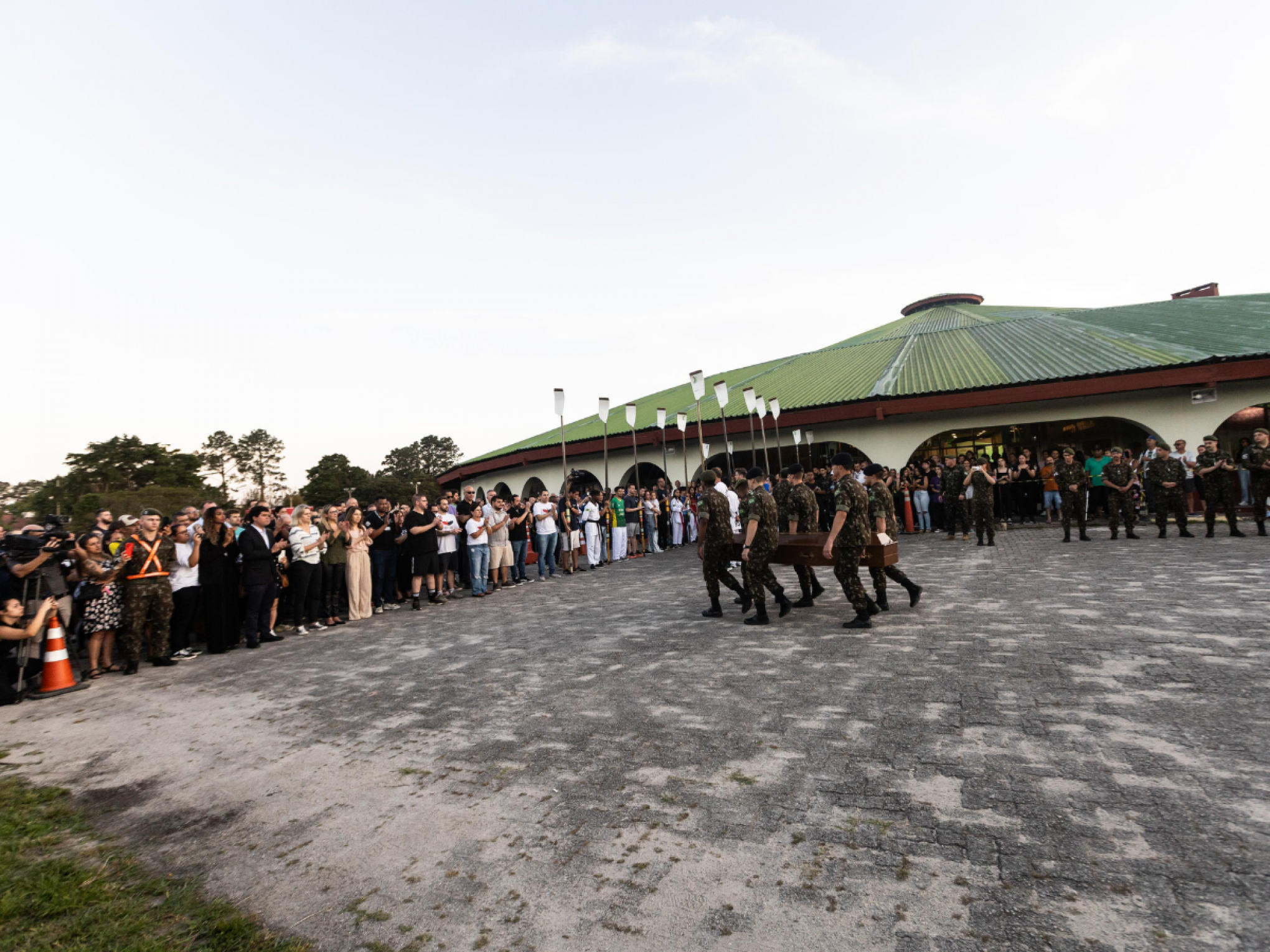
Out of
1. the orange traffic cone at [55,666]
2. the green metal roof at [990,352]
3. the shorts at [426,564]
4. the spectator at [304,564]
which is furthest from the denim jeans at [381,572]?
the green metal roof at [990,352]

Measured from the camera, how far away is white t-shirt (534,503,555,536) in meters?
13.8

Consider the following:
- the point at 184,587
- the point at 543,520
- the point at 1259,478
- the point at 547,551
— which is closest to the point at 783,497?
the point at 543,520

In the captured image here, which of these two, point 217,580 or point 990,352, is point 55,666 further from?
point 990,352

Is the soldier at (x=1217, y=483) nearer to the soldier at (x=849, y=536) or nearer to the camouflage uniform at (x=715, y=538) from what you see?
the soldier at (x=849, y=536)

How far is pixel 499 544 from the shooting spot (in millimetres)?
12992

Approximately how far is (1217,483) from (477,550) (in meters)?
13.3

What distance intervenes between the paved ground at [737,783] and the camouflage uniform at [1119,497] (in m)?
5.78

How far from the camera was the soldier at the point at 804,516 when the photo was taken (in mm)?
8594

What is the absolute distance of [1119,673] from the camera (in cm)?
468

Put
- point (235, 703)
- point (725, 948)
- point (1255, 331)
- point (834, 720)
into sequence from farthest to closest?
point (1255, 331), point (235, 703), point (834, 720), point (725, 948)

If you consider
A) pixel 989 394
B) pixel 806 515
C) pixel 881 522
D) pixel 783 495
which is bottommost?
pixel 881 522

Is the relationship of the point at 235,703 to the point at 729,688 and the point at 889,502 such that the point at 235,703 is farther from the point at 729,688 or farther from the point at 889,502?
the point at 889,502

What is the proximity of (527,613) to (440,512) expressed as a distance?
117 inches

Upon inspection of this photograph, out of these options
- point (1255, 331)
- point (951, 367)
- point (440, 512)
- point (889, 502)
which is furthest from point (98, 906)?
point (1255, 331)
